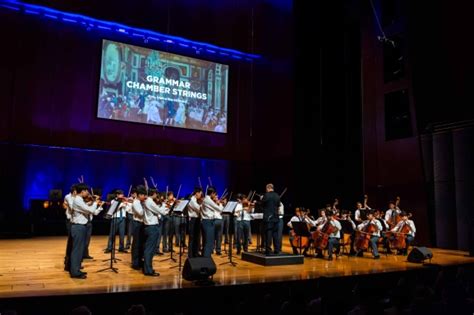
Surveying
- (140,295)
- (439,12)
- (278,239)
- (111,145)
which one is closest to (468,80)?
(439,12)

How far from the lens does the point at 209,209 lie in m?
7.98

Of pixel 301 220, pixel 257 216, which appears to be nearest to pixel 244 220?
pixel 257 216

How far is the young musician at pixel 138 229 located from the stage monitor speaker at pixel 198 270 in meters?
1.72

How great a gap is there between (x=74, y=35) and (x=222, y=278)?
11.4 m

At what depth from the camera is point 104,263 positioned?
8.15m

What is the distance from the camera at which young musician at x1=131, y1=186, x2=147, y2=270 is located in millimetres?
7230

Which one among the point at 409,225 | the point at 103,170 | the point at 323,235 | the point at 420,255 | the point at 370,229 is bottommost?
the point at 420,255

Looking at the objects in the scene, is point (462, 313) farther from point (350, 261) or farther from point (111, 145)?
point (111, 145)

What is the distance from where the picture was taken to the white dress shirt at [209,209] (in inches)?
314

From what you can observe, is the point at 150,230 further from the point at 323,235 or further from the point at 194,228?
the point at 323,235

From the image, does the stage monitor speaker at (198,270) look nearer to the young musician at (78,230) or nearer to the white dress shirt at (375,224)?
the young musician at (78,230)

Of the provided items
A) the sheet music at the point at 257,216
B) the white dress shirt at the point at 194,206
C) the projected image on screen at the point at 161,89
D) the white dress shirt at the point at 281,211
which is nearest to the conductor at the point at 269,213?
the white dress shirt at the point at 281,211

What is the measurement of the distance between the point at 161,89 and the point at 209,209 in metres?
8.26

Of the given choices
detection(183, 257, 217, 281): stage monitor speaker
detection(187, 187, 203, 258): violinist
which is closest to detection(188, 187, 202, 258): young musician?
detection(187, 187, 203, 258): violinist
